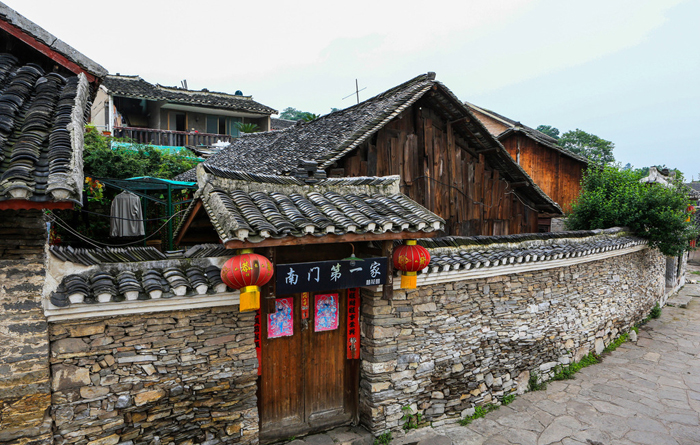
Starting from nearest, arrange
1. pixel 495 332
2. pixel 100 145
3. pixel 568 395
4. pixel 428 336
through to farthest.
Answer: pixel 428 336, pixel 495 332, pixel 568 395, pixel 100 145

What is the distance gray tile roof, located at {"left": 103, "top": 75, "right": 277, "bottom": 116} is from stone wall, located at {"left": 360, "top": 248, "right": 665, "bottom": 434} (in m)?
18.8

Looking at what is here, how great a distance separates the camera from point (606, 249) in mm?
10289

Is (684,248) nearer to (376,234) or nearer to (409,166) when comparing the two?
(409,166)

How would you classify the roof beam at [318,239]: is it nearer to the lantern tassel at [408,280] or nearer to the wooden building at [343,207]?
the wooden building at [343,207]

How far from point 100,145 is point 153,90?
34.1ft

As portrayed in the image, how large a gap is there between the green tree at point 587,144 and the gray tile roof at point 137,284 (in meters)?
43.2

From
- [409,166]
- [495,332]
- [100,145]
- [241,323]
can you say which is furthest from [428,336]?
[100,145]

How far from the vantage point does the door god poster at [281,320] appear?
611 cm

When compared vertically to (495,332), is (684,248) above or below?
above

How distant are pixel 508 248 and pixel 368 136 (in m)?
3.80

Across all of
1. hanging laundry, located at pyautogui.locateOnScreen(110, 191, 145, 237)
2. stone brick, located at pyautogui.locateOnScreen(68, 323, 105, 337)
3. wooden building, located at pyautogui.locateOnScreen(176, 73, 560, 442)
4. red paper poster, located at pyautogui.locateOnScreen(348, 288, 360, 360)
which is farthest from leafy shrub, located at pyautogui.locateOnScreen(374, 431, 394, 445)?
hanging laundry, located at pyautogui.locateOnScreen(110, 191, 145, 237)

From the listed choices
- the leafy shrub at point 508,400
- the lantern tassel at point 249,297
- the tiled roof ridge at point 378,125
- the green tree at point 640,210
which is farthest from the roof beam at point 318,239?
the green tree at point 640,210

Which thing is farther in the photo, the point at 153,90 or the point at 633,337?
the point at 153,90

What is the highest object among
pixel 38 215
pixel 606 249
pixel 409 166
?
pixel 409 166
